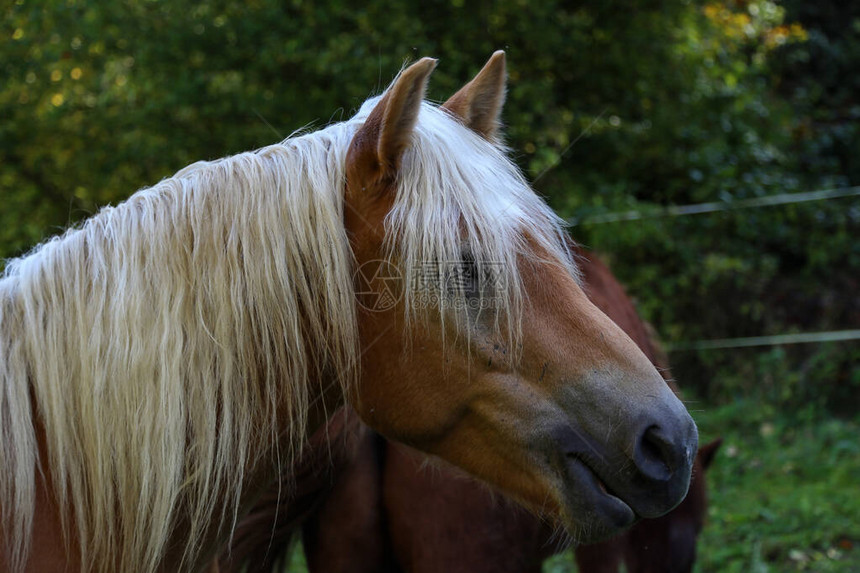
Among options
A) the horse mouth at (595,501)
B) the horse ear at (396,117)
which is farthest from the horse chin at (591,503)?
the horse ear at (396,117)

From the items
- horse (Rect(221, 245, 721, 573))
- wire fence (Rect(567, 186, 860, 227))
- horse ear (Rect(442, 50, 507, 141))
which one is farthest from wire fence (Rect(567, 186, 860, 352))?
horse ear (Rect(442, 50, 507, 141))

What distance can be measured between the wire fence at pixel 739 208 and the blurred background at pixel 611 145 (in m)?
0.02

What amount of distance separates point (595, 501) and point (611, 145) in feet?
18.0

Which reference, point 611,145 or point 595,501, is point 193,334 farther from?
point 611,145

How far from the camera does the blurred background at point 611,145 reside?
5699mm

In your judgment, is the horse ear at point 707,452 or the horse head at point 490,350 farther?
the horse ear at point 707,452

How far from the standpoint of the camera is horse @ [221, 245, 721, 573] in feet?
8.26

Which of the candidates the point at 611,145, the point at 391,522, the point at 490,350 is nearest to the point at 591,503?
the point at 490,350

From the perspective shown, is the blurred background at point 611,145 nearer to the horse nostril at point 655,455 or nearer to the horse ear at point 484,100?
the horse ear at point 484,100

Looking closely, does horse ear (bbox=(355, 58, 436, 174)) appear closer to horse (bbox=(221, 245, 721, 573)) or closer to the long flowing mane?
the long flowing mane

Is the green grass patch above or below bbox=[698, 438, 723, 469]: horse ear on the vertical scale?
below

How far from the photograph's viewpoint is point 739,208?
6871mm

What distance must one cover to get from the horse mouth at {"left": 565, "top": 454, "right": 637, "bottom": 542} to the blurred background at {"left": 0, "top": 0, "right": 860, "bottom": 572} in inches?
131

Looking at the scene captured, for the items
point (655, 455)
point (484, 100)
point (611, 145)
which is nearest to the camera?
point (655, 455)
